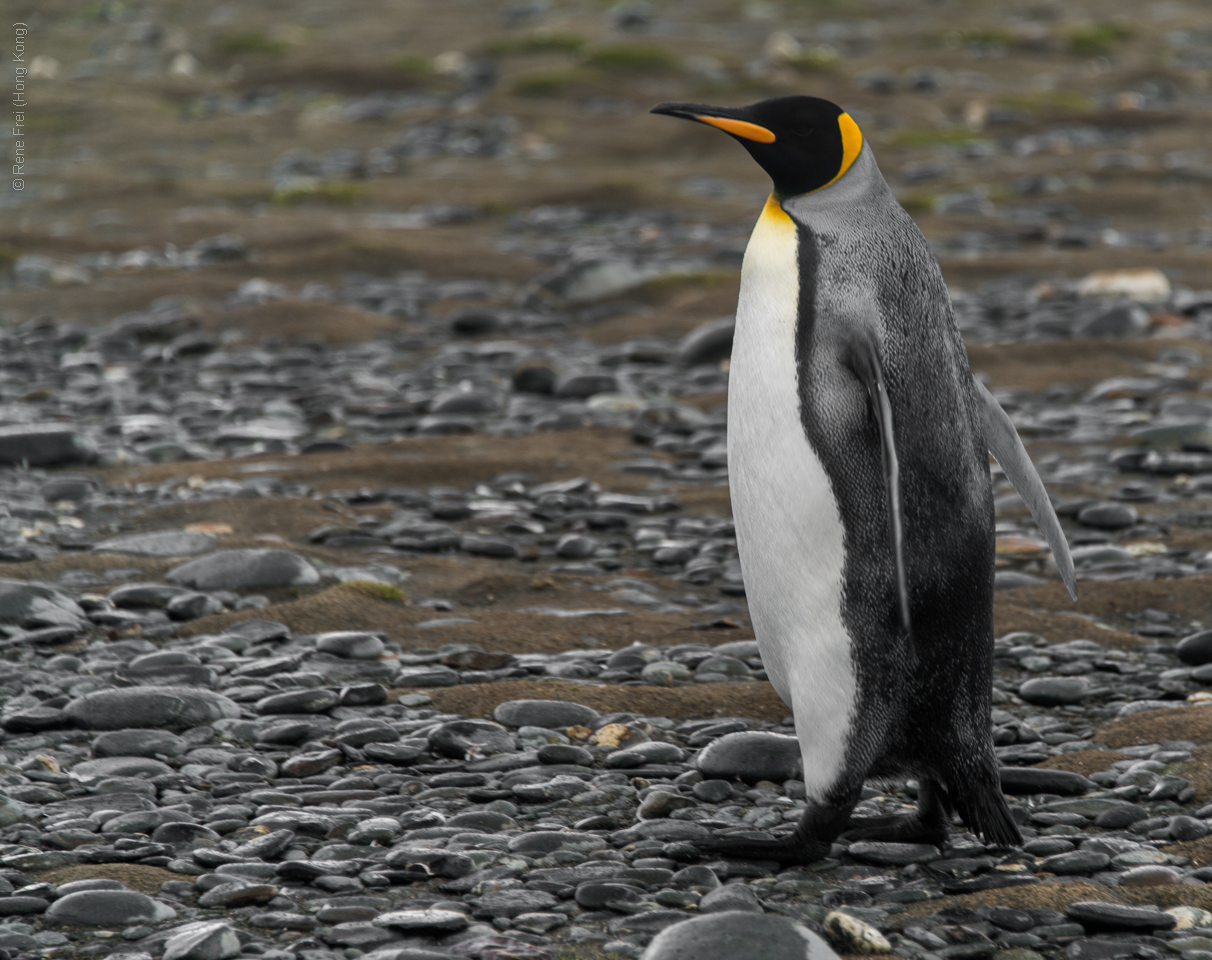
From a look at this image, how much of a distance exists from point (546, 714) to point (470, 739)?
0.24 m

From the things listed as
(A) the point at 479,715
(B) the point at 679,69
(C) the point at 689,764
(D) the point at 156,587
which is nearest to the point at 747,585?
(C) the point at 689,764

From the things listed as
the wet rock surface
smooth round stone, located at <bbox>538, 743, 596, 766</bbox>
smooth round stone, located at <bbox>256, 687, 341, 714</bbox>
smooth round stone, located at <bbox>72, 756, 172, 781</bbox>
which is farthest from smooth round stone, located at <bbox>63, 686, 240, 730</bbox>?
smooth round stone, located at <bbox>538, 743, 596, 766</bbox>

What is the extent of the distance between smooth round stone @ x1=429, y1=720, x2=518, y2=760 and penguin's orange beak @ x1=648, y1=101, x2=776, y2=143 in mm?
1576

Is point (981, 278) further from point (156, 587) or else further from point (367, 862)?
point (367, 862)

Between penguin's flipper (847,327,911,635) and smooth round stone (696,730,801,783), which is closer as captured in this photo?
penguin's flipper (847,327,911,635)

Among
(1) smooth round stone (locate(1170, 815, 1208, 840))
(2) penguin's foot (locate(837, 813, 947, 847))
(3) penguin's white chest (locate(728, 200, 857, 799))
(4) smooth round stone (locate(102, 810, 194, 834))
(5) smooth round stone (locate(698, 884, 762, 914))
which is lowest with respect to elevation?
(2) penguin's foot (locate(837, 813, 947, 847))

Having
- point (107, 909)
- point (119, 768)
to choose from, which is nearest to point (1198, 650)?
point (119, 768)

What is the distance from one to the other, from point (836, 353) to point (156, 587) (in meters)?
2.57

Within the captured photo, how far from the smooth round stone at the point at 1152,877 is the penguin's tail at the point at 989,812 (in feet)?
0.92

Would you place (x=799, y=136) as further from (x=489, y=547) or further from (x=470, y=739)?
(x=489, y=547)

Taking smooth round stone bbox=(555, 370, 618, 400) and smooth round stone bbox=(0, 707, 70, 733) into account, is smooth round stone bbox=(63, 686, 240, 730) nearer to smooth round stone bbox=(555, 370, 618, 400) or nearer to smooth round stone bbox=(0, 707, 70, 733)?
smooth round stone bbox=(0, 707, 70, 733)

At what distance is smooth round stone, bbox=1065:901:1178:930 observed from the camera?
280cm

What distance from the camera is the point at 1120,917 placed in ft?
9.19

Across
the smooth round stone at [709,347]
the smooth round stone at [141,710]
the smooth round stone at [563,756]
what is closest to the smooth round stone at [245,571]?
the smooth round stone at [141,710]
